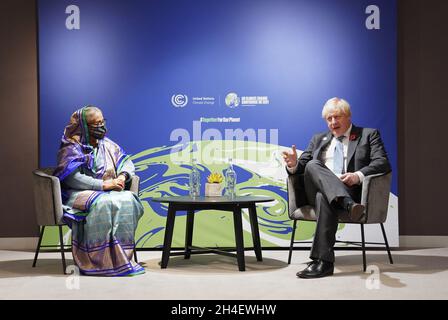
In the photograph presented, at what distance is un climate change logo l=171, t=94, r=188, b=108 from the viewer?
5.68m

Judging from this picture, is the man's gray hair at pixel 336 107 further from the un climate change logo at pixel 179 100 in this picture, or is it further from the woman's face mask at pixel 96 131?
the woman's face mask at pixel 96 131

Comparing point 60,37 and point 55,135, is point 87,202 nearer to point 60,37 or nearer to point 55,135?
point 55,135

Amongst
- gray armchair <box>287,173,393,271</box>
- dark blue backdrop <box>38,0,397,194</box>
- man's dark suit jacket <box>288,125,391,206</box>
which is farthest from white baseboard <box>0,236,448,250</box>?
man's dark suit jacket <box>288,125,391,206</box>

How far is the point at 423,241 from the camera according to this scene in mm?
5809

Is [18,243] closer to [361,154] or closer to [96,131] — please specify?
[96,131]

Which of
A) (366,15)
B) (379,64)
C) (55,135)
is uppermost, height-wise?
(366,15)

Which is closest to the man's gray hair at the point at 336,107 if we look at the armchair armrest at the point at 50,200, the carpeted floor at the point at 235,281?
the carpeted floor at the point at 235,281

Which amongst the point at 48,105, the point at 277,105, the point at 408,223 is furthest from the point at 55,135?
the point at 408,223

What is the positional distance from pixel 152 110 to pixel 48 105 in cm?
93

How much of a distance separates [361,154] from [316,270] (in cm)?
100

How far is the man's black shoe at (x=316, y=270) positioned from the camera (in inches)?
161

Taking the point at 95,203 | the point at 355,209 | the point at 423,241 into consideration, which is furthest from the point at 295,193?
the point at 423,241

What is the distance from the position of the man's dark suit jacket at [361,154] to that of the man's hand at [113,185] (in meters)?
1.31

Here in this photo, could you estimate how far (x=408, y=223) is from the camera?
5.84 m
